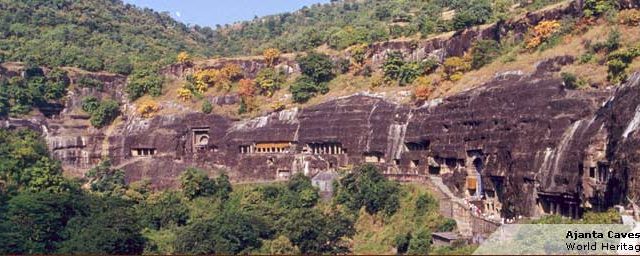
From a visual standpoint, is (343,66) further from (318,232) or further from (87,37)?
(87,37)

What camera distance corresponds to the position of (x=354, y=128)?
1784 inches

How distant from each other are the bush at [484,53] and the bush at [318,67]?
1008 centimetres

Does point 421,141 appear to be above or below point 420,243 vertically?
above

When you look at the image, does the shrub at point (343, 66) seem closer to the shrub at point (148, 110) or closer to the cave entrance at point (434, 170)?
the shrub at point (148, 110)

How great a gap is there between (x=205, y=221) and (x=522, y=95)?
14.5m

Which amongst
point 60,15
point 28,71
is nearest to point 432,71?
point 28,71

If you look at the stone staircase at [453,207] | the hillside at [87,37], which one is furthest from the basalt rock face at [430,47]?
the stone staircase at [453,207]

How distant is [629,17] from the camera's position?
1582 inches

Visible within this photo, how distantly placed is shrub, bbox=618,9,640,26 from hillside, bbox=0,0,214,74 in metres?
33.3

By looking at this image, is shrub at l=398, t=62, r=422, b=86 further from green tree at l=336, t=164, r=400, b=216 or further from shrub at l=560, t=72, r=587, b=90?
shrub at l=560, t=72, r=587, b=90

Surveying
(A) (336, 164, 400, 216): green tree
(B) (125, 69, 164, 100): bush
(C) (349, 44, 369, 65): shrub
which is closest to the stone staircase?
(A) (336, 164, 400, 216): green tree

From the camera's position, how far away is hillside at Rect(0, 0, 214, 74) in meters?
61.7

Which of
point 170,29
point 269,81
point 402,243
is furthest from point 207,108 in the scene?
point 170,29

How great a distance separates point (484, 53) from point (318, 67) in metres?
11.1
